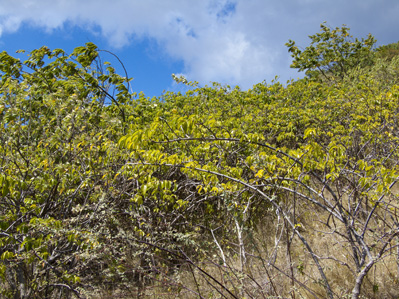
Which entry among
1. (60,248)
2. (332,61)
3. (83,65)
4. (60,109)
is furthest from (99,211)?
(332,61)

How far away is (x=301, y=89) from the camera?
8.41 m

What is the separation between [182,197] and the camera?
5219 millimetres

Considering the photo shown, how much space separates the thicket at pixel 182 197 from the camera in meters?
2.99

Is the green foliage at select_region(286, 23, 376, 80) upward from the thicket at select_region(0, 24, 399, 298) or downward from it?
upward

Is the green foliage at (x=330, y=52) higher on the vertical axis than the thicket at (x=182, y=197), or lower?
higher

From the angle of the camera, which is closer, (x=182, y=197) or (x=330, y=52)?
(x=182, y=197)

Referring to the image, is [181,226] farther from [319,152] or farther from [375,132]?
[375,132]

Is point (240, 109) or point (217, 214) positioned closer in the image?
point (217, 214)

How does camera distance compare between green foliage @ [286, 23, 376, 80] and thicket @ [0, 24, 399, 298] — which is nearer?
thicket @ [0, 24, 399, 298]

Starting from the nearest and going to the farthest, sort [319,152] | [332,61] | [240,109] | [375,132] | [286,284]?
1. [319,152]
2. [286,284]
3. [375,132]
4. [240,109]
5. [332,61]

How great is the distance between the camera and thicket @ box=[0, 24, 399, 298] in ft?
9.80

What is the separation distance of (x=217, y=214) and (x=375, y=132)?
117 inches

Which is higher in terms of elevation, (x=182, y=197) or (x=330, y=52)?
(x=330, y=52)

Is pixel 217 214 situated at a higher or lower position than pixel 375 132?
lower
